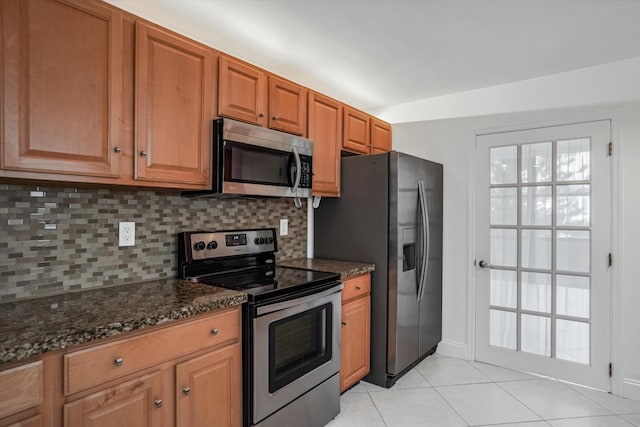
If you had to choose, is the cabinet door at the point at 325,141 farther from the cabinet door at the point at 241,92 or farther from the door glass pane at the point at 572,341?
the door glass pane at the point at 572,341

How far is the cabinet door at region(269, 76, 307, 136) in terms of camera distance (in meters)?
2.21

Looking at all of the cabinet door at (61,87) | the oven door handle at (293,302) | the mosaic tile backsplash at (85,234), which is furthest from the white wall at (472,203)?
the cabinet door at (61,87)

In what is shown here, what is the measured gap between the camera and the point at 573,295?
2703 mm

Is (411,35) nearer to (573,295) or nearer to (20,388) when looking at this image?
(573,295)

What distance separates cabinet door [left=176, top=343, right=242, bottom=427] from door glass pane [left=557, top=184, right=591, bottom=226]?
8.52 ft

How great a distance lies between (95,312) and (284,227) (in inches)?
61.5

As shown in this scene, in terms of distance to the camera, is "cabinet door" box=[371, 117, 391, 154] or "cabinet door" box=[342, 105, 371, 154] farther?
"cabinet door" box=[371, 117, 391, 154]

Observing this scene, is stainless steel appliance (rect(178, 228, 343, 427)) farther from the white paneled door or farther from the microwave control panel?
the white paneled door

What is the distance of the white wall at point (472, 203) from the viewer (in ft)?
8.10

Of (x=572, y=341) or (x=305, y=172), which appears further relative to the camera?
(x=572, y=341)

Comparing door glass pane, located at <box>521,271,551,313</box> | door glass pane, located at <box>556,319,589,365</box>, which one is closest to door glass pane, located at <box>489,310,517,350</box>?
door glass pane, located at <box>521,271,551,313</box>

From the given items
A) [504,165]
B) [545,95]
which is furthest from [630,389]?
[545,95]

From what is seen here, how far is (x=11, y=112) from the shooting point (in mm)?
1231

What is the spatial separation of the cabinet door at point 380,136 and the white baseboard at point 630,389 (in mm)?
2543
